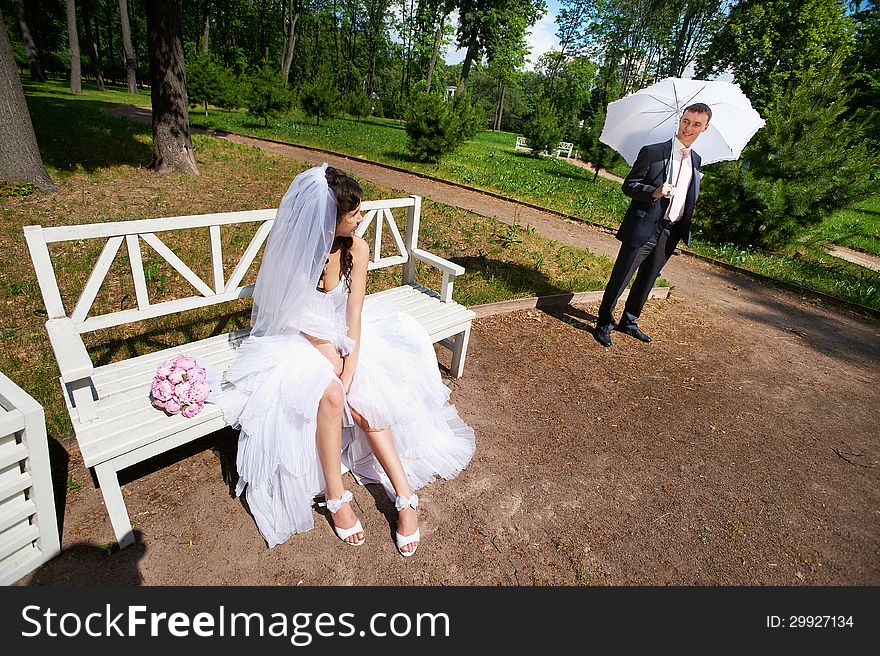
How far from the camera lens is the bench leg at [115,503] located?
2.23 m

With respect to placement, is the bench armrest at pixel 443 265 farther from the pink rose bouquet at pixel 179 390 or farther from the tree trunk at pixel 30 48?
the tree trunk at pixel 30 48

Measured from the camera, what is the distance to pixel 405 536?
2.63 m

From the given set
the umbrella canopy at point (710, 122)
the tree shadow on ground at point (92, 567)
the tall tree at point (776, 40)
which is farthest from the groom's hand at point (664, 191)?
the tall tree at point (776, 40)

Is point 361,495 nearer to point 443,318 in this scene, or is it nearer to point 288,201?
point 443,318

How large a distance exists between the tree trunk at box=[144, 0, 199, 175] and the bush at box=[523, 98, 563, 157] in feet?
60.2

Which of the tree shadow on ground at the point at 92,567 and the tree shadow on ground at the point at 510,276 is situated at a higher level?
the tree shadow on ground at the point at 510,276

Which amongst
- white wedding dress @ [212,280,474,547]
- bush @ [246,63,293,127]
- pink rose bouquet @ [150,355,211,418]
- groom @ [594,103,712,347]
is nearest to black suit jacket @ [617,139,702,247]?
groom @ [594,103,712,347]

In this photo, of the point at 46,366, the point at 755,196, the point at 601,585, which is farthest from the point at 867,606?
the point at 755,196

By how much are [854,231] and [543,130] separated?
14.1m

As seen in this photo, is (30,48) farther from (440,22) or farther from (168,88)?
(168,88)

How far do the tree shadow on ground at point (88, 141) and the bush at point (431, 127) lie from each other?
719cm

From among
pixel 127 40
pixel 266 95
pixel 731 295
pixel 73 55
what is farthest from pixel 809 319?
pixel 127 40

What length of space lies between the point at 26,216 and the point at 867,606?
30.1 ft

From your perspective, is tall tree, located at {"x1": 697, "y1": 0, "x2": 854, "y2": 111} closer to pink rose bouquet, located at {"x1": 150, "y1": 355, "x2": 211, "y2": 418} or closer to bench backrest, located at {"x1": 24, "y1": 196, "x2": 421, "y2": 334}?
bench backrest, located at {"x1": 24, "y1": 196, "x2": 421, "y2": 334}
